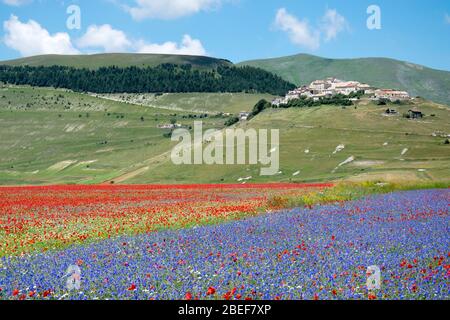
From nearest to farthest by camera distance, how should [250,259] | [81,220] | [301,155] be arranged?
[250,259] → [81,220] → [301,155]

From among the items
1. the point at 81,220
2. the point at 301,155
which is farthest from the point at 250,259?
the point at 301,155

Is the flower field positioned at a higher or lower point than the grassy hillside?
higher

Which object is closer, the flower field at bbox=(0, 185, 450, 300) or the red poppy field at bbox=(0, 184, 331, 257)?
the flower field at bbox=(0, 185, 450, 300)

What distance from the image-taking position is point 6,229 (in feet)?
77.2

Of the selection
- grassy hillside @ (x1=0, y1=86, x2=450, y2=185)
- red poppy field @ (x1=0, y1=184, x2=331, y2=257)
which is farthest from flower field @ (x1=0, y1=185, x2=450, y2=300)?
grassy hillside @ (x1=0, y1=86, x2=450, y2=185)

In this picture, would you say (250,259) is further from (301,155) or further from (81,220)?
(301,155)

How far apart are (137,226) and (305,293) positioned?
14158 mm

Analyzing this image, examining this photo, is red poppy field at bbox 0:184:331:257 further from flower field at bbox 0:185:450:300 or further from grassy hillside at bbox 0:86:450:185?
grassy hillside at bbox 0:86:450:185

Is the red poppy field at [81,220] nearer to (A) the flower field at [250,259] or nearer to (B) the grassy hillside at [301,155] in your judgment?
(A) the flower field at [250,259]

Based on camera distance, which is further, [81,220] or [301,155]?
[301,155]
